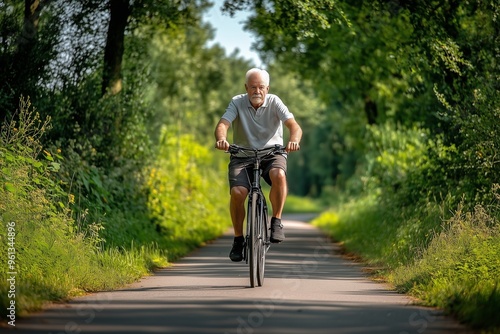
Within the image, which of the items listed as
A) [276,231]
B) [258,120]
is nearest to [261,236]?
[276,231]

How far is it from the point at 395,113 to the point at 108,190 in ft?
55.5

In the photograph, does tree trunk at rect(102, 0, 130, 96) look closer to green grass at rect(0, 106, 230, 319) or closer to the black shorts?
green grass at rect(0, 106, 230, 319)

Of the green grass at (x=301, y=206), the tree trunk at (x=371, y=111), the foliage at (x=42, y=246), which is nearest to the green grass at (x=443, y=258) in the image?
the foliage at (x=42, y=246)

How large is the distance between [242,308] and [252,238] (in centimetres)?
191

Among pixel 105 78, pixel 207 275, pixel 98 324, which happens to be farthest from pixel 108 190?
pixel 98 324

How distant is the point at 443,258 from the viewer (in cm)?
1182

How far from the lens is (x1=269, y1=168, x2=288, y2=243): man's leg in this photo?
37.6 ft

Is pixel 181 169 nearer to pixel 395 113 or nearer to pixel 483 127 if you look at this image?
pixel 395 113

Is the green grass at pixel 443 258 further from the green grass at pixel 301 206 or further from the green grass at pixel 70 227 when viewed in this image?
the green grass at pixel 301 206

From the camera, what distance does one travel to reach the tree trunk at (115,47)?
58.6 ft

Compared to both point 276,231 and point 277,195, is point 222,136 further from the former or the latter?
point 276,231

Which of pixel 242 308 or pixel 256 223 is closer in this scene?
pixel 242 308

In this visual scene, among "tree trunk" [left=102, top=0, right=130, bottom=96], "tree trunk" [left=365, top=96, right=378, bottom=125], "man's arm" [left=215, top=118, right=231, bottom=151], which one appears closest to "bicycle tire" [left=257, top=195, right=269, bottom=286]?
"man's arm" [left=215, top=118, right=231, bottom=151]

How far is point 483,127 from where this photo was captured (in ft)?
46.0
